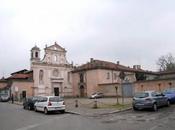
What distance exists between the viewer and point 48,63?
230 ft

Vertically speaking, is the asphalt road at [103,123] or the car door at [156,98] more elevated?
the car door at [156,98]

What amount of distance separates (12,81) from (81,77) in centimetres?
1683

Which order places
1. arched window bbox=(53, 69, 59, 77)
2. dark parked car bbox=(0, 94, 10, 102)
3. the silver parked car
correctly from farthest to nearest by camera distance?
arched window bbox=(53, 69, 59, 77), dark parked car bbox=(0, 94, 10, 102), the silver parked car

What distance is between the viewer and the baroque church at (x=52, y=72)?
67812 mm

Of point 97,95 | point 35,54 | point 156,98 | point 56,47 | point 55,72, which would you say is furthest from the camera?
point 56,47

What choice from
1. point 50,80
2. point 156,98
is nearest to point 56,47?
point 50,80

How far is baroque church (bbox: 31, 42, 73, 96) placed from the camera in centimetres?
6781

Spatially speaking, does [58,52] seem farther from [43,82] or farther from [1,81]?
[1,81]

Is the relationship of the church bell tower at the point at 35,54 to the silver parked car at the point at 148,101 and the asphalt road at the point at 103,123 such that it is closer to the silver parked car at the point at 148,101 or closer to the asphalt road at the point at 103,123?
the silver parked car at the point at 148,101

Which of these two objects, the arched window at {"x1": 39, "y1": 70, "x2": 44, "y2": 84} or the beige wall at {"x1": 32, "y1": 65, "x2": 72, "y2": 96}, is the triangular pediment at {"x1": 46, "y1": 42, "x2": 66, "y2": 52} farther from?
the arched window at {"x1": 39, "y1": 70, "x2": 44, "y2": 84}

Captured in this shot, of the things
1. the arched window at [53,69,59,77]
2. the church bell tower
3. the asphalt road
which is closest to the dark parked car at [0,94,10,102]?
the church bell tower

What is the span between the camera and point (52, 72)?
71000 millimetres

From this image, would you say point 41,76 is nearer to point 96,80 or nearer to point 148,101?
point 96,80

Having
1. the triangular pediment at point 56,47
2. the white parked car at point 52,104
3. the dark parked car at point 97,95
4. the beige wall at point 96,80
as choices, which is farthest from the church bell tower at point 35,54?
the white parked car at point 52,104
